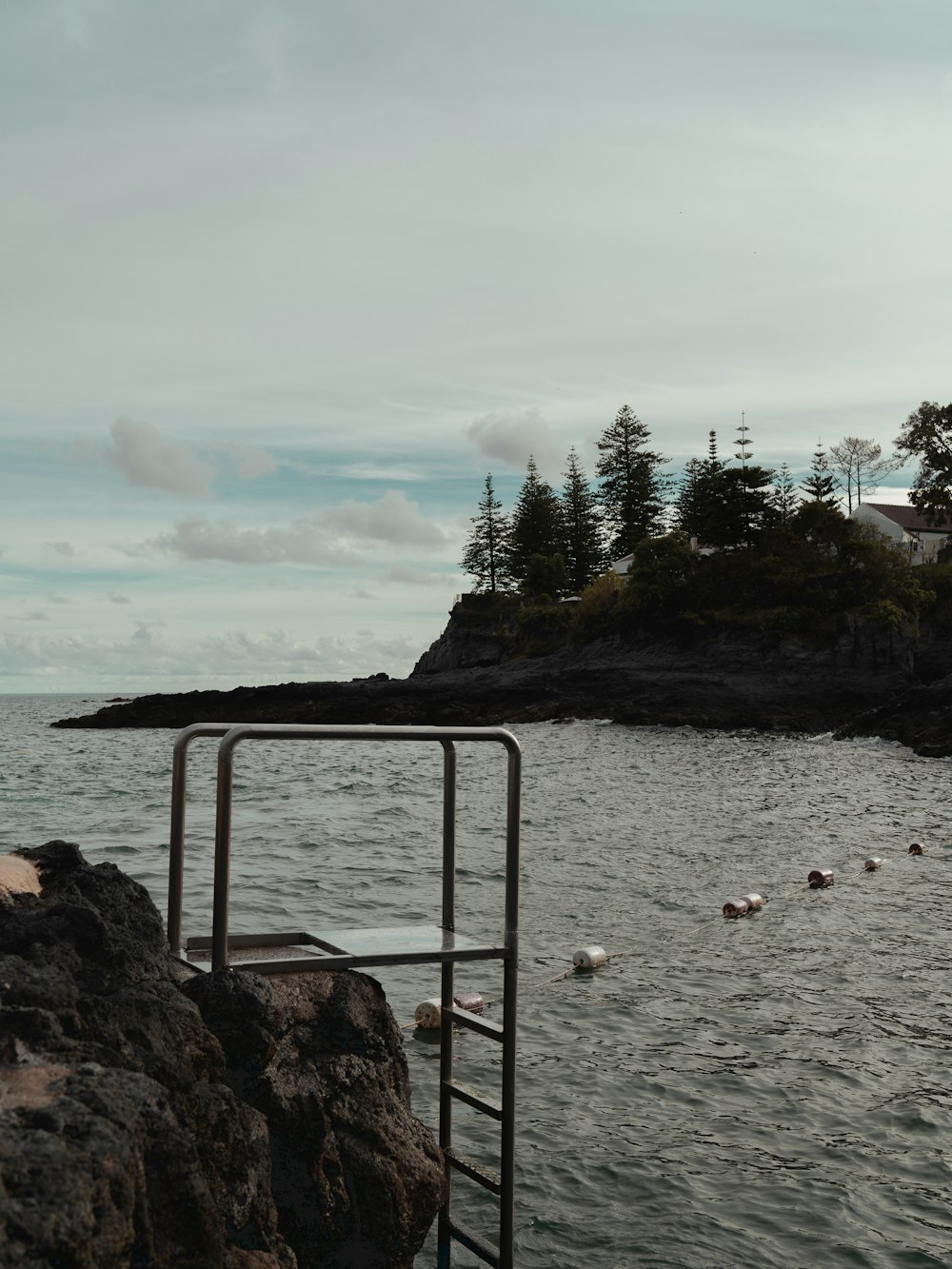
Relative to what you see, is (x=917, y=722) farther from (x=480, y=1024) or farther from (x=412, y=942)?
(x=412, y=942)

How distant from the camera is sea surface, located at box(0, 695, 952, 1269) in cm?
604

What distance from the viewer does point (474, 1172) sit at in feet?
18.1

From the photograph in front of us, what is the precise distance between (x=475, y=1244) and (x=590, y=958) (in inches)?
222

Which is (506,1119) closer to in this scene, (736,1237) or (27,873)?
(736,1237)

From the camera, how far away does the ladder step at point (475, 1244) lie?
17.3 ft

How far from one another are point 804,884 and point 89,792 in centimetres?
2224

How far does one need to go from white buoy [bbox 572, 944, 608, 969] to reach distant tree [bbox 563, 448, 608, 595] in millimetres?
87711

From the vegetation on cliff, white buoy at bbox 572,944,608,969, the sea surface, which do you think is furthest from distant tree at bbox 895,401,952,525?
white buoy at bbox 572,944,608,969

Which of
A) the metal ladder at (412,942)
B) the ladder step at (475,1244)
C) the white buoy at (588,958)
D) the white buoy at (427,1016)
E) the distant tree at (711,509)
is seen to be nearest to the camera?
the metal ladder at (412,942)

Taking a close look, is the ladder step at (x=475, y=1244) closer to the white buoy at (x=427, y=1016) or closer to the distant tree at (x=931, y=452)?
the white buoy at (x=427, y=1016)

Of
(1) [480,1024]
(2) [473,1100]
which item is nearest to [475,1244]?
(2) [473,1100]

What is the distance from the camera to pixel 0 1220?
2.35 m

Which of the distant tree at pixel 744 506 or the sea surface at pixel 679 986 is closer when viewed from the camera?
the sea surface at pixel 679 986

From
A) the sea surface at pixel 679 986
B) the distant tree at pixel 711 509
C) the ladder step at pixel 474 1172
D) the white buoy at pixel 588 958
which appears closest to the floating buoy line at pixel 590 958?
the white buoy at pixel 588 958
